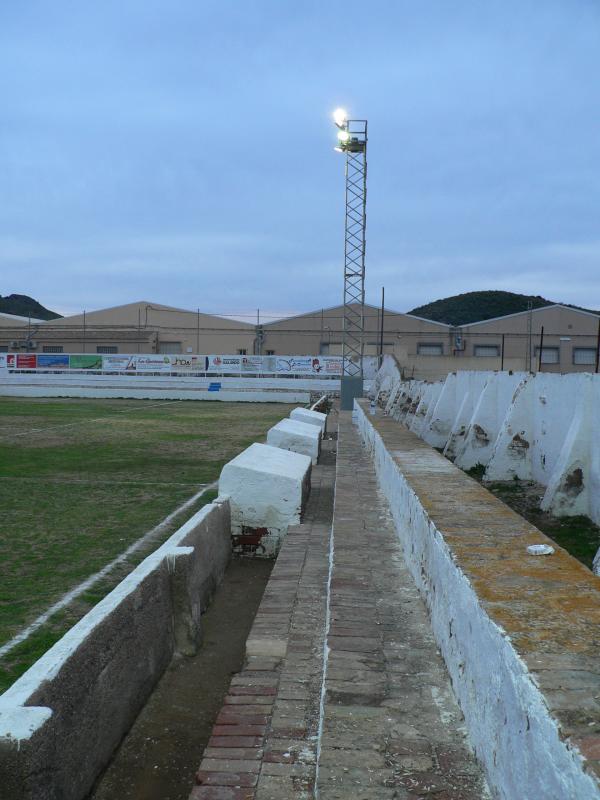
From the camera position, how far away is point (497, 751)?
1.99 m

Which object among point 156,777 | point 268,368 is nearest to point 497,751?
point 156,777

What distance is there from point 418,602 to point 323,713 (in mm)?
1190

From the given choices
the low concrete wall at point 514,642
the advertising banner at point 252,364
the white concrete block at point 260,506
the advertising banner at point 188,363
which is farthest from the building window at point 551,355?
the low concrete wall at point 514,642

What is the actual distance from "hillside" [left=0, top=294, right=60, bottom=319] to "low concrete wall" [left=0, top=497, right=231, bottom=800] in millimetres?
103411

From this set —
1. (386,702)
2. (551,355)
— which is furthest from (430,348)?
(386,702)

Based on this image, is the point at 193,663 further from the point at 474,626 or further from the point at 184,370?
the point at 184,370

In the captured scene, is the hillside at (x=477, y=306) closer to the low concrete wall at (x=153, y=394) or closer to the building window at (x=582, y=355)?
the building window at (x=582, y=355)

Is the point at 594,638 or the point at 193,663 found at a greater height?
the point at 594,638

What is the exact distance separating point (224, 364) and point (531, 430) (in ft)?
99.1

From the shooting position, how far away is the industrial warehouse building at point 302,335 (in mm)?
48938

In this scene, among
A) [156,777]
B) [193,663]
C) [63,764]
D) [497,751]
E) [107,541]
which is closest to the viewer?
[497,751]

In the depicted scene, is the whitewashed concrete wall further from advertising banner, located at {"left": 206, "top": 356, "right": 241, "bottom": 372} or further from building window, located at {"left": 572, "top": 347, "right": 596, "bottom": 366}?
building window, located at {"left": 572, "top": 347, "right": 596, "bottom": 366}

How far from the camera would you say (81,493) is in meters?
9.98

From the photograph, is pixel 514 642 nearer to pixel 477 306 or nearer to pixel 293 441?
pixel 293 441
